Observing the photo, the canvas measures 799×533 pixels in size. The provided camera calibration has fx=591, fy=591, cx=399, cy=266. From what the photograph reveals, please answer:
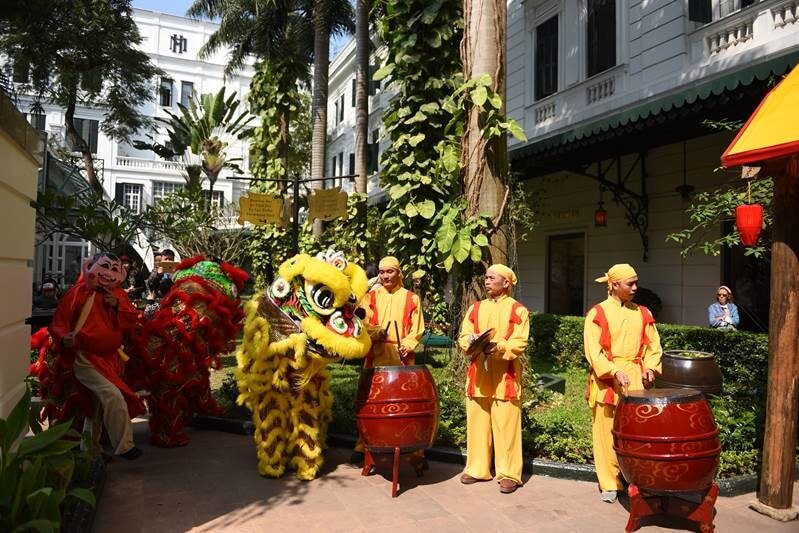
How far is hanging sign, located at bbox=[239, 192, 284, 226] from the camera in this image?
1002 cm

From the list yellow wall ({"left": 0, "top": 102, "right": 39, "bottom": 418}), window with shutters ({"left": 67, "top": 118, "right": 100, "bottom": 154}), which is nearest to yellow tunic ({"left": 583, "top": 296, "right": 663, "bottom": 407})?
yellow wall ({"left": 0, "top": 102, "right": 39, "bottom": 418})

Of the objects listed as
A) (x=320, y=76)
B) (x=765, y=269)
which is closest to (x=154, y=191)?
(x=320, y=76)

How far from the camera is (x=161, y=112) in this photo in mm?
37250

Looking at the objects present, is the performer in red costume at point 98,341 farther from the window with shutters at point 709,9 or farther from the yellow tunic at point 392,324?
the window with shutters at point 709,9

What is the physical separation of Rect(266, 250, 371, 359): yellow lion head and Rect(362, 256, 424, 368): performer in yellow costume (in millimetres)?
728

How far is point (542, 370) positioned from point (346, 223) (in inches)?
219

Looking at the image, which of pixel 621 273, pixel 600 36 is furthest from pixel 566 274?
pixel 621 273

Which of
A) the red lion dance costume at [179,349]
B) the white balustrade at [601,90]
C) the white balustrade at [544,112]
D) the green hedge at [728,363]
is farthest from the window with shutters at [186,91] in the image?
the red lion dance costume at [179,349]

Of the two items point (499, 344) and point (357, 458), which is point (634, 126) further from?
point (357, 458)

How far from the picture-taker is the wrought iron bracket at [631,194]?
34.4 ft

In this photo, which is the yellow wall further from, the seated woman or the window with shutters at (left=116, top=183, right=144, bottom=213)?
the window with shutters at (left=116, top=183, right=144, bottom=213)

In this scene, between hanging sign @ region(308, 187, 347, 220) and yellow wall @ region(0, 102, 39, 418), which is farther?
hanging sign @ region(308, 187, 347, 220)

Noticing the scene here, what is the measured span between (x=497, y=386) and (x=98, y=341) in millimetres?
3271

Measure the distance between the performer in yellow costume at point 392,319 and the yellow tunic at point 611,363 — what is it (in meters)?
1.56
